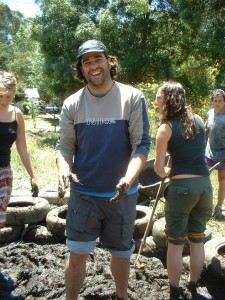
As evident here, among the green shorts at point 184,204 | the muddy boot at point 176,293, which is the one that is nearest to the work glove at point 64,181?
the green shorts at point 184,204

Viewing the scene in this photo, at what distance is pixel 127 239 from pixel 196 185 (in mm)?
716

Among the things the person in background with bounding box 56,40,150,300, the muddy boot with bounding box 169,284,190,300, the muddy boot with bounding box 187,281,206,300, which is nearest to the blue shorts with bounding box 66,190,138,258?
the person in background with bounding box 56,40,150,300

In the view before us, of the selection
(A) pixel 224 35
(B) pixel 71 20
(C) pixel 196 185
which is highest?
(B) pixel 71 20

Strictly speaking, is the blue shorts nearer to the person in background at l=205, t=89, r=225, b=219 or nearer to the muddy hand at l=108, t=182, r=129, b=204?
the muddy hand at l=108, t=182, r=129, b=204

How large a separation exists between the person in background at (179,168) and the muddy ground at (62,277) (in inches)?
14.1

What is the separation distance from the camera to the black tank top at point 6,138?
3.29 meters

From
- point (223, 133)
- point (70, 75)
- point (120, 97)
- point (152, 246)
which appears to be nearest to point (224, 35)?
point (70, 75)

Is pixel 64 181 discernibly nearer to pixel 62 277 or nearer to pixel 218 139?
pixel 62 277

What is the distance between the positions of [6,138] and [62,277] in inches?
53.0

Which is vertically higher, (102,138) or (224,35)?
(224,35)

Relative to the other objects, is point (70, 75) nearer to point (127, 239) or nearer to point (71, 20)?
point (71, 20)

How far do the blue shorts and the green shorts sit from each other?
1.45ft

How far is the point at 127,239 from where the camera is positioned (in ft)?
8.87

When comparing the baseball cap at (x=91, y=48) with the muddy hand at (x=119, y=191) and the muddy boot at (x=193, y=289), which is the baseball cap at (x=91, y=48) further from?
the muddy boot at (x=193, y=289)
